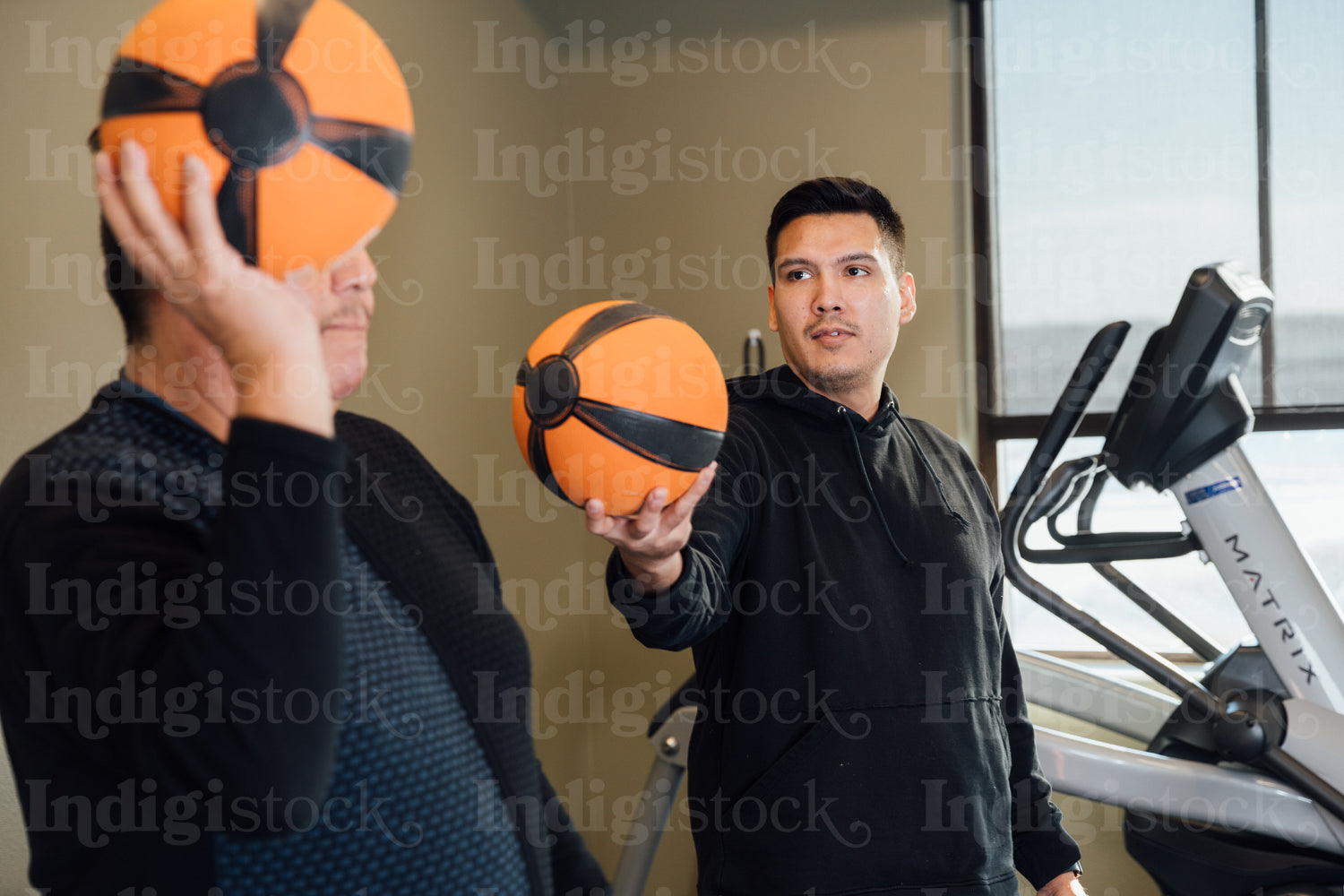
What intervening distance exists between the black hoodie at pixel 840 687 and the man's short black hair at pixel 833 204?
343 mm

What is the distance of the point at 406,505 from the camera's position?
84cm

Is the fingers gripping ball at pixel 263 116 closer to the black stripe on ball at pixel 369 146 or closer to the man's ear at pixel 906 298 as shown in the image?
the black stripe on ball at pixel 369 146

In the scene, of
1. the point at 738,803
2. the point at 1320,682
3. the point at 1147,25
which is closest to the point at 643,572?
the point at 738,803

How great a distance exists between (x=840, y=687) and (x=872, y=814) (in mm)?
165

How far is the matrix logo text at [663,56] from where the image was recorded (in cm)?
314

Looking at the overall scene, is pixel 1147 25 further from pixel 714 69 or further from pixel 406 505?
pixel 406 505

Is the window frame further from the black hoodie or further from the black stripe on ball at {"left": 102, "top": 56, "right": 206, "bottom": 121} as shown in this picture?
the black stripe on ball at {"left": 102, "top": 56, "right": 206, "bottom": 121}

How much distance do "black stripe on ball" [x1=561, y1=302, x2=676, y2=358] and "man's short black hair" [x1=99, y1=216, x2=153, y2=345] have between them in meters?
0.42

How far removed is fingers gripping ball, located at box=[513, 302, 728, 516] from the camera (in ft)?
3.25

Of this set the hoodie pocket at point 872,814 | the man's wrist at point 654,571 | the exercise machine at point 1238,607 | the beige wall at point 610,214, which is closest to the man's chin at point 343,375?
the man's wrist at point 654,571

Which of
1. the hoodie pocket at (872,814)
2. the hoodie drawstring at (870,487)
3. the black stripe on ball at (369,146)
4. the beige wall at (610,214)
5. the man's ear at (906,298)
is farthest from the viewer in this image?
the beige wall at (610,214)

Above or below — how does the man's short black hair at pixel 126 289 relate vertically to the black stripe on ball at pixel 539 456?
above

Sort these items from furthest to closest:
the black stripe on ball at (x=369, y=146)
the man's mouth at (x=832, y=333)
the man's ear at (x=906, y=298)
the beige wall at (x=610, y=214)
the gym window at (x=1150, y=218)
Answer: the gym window at (x=1150, y=218) < the beige wall at (x=610, y=214) < the man's ear at (x=906, y=298) < the man's mouth at (x=832, y=333) < the black stripe on ball at (x=369, y=146)

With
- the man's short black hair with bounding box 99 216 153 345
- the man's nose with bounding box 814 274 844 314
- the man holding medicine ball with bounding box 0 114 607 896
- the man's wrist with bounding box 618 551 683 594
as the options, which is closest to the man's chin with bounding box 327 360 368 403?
the man holding medicine ball with bounding box 0 114 607 896
